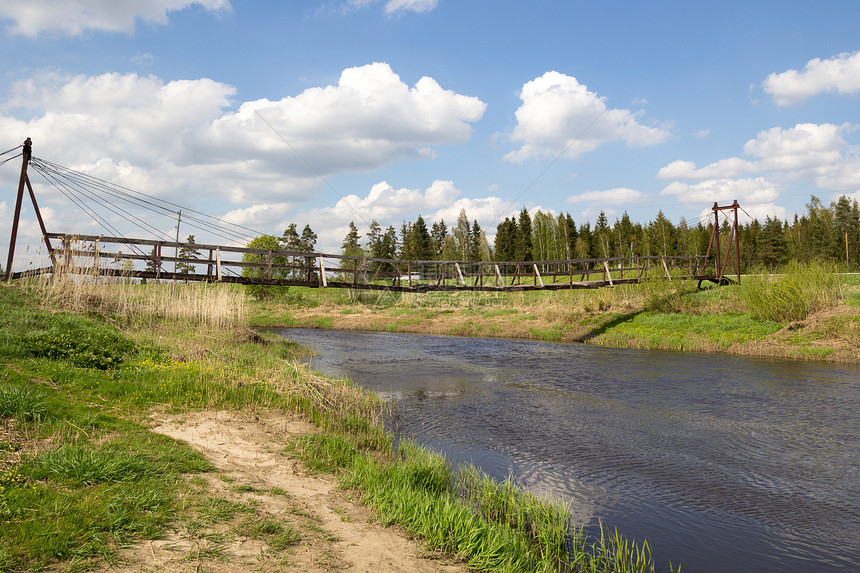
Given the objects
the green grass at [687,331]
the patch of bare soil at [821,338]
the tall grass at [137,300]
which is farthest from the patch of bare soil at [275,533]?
the green grass at [687,331]

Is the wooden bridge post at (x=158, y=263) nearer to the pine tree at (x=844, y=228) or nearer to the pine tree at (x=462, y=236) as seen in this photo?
the pine tree at (x=462, y=236)

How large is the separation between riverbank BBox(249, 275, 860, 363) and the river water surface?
3.45 m

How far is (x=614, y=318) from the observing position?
33844mm

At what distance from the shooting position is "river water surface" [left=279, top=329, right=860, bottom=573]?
7.16 metres

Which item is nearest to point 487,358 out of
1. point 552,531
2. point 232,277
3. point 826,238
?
point 232,277

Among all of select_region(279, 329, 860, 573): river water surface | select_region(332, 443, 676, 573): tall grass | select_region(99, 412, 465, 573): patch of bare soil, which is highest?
select_region(99, 412, 465, 573): patch of bare soil

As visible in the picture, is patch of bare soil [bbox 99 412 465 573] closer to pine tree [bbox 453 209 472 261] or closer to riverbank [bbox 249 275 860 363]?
riverbank [bbox 249 275 860 363]

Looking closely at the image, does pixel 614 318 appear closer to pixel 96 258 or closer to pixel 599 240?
pixel 96 258

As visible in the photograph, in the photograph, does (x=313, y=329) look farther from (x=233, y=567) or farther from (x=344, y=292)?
(x=233, y=567)

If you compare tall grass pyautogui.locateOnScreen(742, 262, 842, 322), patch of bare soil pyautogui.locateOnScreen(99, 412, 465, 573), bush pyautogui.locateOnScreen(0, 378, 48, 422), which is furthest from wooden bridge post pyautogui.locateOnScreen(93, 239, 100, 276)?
tall grass pyautogui.locateOnScreen(742, 262, 842, 322)

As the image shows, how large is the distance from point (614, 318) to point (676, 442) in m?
23.6

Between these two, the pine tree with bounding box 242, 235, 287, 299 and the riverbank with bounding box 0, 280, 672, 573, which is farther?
the pine tree with bounding box 242, 235, 287, 299

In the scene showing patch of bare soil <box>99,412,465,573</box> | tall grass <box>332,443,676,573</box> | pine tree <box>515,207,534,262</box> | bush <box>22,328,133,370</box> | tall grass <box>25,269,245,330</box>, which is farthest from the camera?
pine tree <box>515,207,534,262</box>

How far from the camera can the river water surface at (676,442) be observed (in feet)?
23.5
